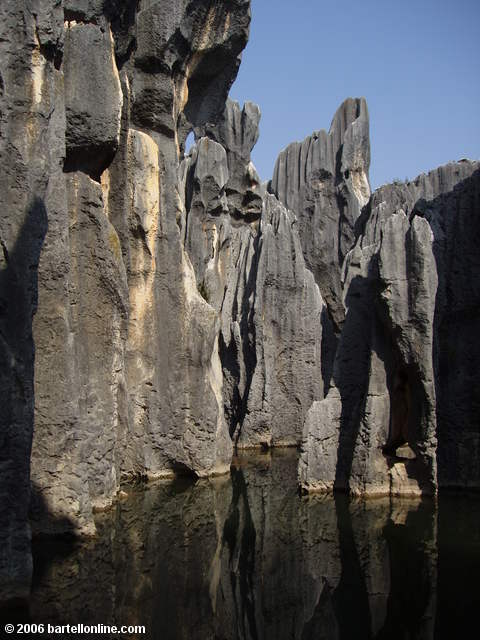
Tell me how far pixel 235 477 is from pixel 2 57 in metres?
7.38

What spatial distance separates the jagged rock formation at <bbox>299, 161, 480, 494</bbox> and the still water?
1.91 feet

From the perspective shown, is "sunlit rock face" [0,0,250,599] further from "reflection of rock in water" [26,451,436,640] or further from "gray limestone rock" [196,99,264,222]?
"gray limestone rock" [196,99,264,222]

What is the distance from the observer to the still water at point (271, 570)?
5.08 m

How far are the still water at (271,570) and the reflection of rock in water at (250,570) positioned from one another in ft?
0.05

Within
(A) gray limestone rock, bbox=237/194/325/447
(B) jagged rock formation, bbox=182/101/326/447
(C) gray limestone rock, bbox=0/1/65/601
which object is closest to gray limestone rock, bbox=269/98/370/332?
(B) jagged rock formation, bbox=182/101/326/447

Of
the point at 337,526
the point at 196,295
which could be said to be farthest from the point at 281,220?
the point at 337,526

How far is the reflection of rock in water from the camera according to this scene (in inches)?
200

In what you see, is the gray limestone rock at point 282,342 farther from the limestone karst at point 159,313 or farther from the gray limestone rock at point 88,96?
the gray limestone rock at point 88,96

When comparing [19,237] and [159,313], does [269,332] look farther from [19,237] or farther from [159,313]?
[19,237]

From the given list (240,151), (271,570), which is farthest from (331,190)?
(271,570)

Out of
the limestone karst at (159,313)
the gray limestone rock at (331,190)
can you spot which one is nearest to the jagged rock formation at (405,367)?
the limestone karst at (159,313)

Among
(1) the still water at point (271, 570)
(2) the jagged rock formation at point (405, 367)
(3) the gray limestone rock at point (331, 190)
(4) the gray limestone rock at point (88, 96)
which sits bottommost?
(1) the still water at point (271, 570)

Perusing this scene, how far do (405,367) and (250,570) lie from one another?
3973 millimetres

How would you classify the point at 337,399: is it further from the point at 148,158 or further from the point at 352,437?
the point at 148,158
